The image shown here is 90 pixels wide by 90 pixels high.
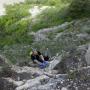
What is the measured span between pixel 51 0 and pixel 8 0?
5.13 m

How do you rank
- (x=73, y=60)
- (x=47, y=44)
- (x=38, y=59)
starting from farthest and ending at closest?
1. (x=47, y=44)
2. (x=38, y=59)
3. (x=73, y=60)

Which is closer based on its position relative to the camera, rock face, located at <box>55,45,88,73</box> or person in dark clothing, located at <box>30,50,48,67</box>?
rock face, located at <box>55,45,88,73</box>

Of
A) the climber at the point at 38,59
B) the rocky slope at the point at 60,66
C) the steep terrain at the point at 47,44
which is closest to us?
the rocky slope at the point at 60,66

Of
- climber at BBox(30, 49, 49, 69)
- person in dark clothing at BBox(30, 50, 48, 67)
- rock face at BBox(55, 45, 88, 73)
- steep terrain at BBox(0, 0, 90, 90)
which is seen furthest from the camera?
person in dark clothing at BBox(30, 50, 48, 67)

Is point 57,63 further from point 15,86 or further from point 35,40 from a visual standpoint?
point 35,40

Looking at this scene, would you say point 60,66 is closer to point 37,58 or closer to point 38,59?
point 38,59

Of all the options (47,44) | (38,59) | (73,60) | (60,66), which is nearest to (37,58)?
(38,59)

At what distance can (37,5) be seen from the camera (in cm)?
3250

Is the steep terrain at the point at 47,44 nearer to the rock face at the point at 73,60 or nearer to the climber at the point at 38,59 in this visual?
the rock face at the point at 73,60

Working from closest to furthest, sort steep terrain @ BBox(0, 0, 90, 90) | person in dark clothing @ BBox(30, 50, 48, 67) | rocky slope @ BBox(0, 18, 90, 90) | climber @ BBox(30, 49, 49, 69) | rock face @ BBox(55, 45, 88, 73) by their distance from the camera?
rocky slope @ BBox(0, 18, 90, 90)
steep terrain @ BBox(0, 0, 90, 90)
rock face @ BBox(55, 45, 88, 73)
climber @ BBox(30, 49, 49, 69)
person in dark clothing @ BBox(30, 50, 48, 67)

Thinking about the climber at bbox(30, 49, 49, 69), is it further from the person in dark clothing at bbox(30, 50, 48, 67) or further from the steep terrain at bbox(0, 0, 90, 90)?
the steep terrain at bbox(0, 0, 90, 90)

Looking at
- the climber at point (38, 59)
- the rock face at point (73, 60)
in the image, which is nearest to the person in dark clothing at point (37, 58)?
the climber at point (38, 59)

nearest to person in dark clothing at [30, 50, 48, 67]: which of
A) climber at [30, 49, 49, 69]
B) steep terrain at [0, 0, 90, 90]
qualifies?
climber at [30, 49, 49, 69]

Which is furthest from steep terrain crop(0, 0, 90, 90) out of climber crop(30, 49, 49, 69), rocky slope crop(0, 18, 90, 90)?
climber crop(30, 49, 49, 69)
